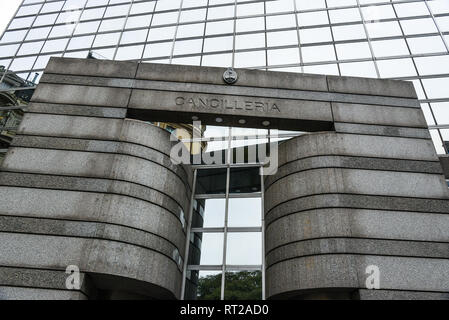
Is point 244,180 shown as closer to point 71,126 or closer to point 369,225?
point 369,225

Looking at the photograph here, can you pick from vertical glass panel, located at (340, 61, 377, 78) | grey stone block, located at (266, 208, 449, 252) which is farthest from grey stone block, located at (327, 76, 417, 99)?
grey stone block, located at (266, 208, 449, 252)

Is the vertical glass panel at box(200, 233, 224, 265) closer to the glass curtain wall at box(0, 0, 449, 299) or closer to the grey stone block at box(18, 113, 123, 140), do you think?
the glass curtain wall at box(0, 0, 449, 299)

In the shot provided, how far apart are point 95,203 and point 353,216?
9.58 metres

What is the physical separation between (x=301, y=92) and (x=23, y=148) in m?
12.3

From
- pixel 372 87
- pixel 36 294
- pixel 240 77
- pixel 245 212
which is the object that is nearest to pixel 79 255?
pixel 36 294

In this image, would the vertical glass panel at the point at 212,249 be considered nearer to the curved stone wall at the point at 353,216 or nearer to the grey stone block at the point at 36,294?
the curved stone wall at the point at 353,216

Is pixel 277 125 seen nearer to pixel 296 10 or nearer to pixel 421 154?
pixel 421 154

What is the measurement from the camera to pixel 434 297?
9617 mm

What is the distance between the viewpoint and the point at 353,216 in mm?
10930

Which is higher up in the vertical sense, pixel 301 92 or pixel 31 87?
pixel 31 87

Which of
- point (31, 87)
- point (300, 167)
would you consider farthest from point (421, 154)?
point (31, 87)

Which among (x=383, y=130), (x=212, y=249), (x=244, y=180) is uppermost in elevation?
(x=383, y=130)

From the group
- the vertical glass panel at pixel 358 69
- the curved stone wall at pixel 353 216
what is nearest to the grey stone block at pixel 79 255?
the curved stone wall at pixel 353 216

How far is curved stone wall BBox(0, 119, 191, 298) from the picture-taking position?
32.8 feet
